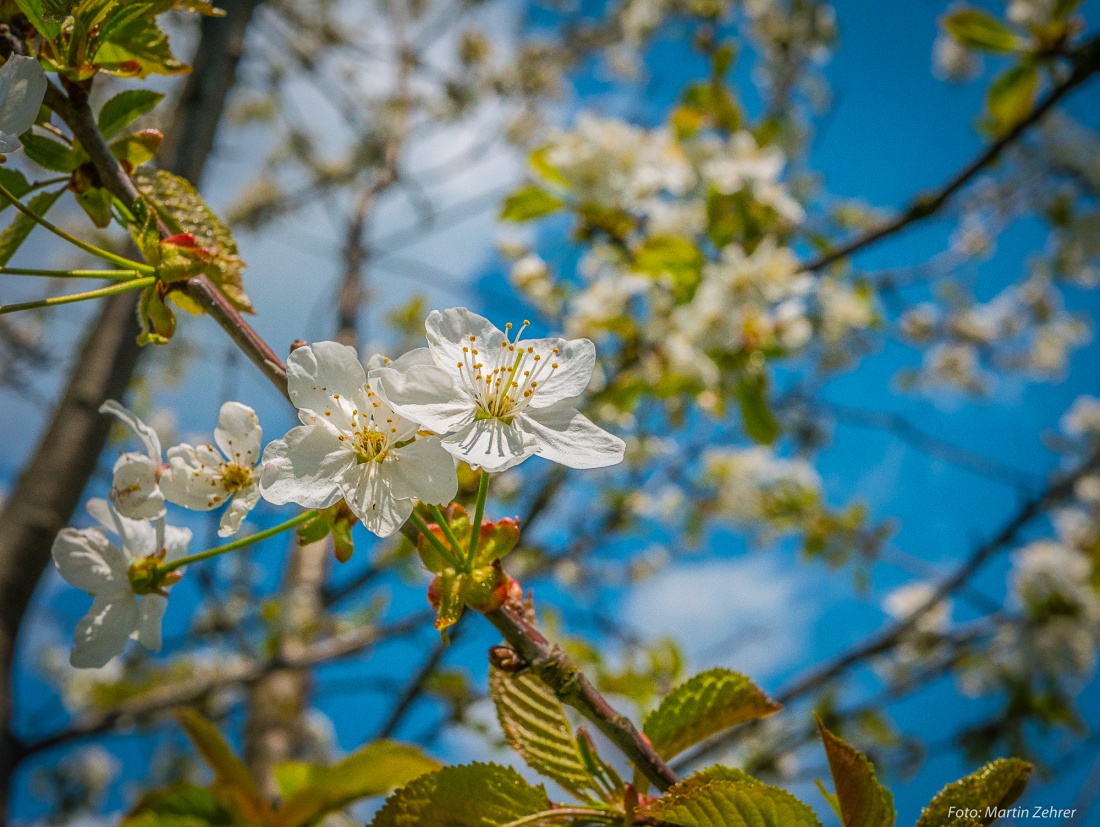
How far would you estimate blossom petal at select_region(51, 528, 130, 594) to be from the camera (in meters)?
0.54

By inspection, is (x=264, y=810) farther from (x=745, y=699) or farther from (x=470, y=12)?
(x=470, y=12)

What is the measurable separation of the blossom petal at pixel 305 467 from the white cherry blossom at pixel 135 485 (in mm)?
133

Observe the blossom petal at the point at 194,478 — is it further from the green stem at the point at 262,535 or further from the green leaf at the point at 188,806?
the green leaf at the point at 188,806

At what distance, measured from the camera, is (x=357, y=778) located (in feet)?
2.77

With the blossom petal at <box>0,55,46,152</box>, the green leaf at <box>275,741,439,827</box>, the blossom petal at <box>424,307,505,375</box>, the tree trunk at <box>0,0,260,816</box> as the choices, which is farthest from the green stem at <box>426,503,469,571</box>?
the tree trunk at <box>0,0,260,816</box>

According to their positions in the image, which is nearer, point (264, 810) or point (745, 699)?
point (745, 699)

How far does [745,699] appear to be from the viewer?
1.80 ft

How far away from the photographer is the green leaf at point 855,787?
48 cm

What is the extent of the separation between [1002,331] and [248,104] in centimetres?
555

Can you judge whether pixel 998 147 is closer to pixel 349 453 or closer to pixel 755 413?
pixel 755 413

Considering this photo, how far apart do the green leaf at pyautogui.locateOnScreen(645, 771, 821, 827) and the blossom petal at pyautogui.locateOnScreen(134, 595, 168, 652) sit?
40 centimetres

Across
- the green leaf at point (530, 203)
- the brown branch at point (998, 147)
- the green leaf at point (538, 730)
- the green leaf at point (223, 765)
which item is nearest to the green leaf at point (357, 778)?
the green leaf at point (223, 765)

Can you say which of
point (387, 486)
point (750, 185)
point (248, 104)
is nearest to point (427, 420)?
point (387, 486)

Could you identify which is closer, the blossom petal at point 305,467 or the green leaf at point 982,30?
the blossom petal at point 305,467
